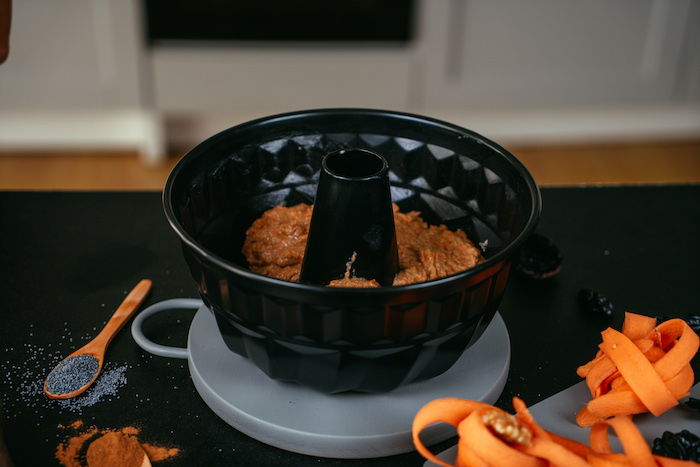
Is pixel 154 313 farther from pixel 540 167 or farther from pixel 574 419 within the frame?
pixel 540 167

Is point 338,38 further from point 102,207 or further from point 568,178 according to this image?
point 102,207

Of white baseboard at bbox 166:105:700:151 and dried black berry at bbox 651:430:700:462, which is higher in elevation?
dried black berry at bbox 651:430:700:462

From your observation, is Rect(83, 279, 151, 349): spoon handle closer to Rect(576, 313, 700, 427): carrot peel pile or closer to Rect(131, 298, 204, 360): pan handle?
Rect(131, 298, 204, 360): pan handle

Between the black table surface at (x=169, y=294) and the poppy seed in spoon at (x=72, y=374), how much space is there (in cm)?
2

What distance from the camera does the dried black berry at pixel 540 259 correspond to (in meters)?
0.93

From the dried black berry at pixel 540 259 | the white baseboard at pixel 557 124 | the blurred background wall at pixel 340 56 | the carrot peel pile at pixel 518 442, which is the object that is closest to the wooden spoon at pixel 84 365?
the carrot peel pile at pixel 518 442

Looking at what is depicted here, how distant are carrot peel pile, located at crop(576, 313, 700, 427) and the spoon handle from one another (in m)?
0.55

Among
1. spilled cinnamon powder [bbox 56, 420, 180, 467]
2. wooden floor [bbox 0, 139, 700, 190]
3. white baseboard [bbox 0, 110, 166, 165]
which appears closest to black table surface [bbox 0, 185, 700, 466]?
spilled cinnamon powder [bbox 56, 420, 180, 467]

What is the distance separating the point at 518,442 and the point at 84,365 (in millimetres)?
485

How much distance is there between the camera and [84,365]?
763mm

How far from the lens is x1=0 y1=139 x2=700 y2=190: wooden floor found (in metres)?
2.71

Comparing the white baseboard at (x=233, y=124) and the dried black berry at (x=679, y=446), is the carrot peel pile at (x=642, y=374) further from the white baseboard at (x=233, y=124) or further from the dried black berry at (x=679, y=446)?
the white baseboard at (x=233, y=124)

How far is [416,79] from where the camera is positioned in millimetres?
2613

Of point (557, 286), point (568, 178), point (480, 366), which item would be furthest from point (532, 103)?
point (480, 366)
